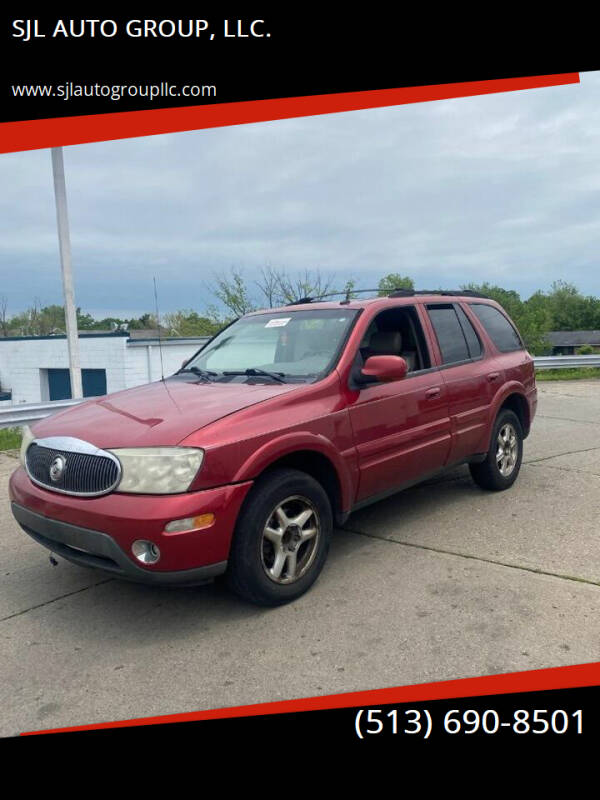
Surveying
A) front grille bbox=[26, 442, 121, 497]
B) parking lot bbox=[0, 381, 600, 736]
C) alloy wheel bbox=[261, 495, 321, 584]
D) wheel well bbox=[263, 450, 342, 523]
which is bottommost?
parking lot bbox=[0, 381, 600, 736]

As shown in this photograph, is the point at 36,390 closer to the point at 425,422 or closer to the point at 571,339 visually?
the point at 425,422

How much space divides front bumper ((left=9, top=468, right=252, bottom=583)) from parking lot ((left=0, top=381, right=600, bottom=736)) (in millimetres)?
424

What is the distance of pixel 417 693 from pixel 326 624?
735 millimetres

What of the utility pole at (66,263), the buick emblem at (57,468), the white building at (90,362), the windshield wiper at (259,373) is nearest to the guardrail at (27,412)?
the utility pole at (66,263)

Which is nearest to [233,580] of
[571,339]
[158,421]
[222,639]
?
[222,639]

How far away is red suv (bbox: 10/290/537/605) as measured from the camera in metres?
3.20

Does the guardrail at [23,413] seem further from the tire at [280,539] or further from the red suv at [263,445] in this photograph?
the tire at [280,539]

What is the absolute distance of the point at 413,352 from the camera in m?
4.97

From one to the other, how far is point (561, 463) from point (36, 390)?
33.5m

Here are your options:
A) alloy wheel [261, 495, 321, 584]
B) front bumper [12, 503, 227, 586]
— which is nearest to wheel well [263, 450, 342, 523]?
alloy wheel [261, 495, 321, 584]

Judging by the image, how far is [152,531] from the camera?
3.12 meters

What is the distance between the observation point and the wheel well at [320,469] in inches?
149

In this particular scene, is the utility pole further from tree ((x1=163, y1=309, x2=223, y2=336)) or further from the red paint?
tree ((x1=163, y1=309, x2=223, y2=336))

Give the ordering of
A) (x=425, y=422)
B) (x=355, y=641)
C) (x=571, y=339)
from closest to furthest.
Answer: (x=355, y=641)
(x=425, y=422)
(x=571, y=339)
